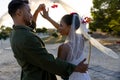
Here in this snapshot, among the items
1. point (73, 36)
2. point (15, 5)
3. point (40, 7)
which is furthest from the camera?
point (73, 36)

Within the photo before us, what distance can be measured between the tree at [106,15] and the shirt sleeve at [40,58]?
15.3m

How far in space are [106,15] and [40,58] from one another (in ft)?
53.6

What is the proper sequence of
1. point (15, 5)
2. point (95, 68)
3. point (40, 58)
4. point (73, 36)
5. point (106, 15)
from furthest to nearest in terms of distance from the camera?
point (106, 15) < point (95, 68) < point (73, 36) < point (15, 5) < point (40, 58)

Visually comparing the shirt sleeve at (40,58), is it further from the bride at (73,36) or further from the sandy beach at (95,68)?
the sandy beach at (95,68)

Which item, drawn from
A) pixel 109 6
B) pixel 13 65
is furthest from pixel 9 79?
pixel 109 6

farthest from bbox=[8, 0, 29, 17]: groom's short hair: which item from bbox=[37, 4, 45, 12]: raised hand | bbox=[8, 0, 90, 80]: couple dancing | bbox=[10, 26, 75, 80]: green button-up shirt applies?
bbox=[37, 4, 45, 12]: raised hand

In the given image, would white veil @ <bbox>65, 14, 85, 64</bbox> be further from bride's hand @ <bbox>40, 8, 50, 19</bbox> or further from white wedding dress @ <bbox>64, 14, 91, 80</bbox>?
bride's hand @ <bbox>40, 8, 50, 19</bbox>

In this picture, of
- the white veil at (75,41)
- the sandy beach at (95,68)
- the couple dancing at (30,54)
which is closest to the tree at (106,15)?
the sandy beach at (95,68)

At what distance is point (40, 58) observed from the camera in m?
2.12

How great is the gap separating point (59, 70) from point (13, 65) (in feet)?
22.4

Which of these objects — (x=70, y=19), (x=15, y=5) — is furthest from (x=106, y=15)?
(x=15, y=5)

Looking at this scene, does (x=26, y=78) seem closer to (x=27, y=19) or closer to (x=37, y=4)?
(x=27, y=19)

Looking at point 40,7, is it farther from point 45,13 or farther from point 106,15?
point 106,15

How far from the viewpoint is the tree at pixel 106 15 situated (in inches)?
692
